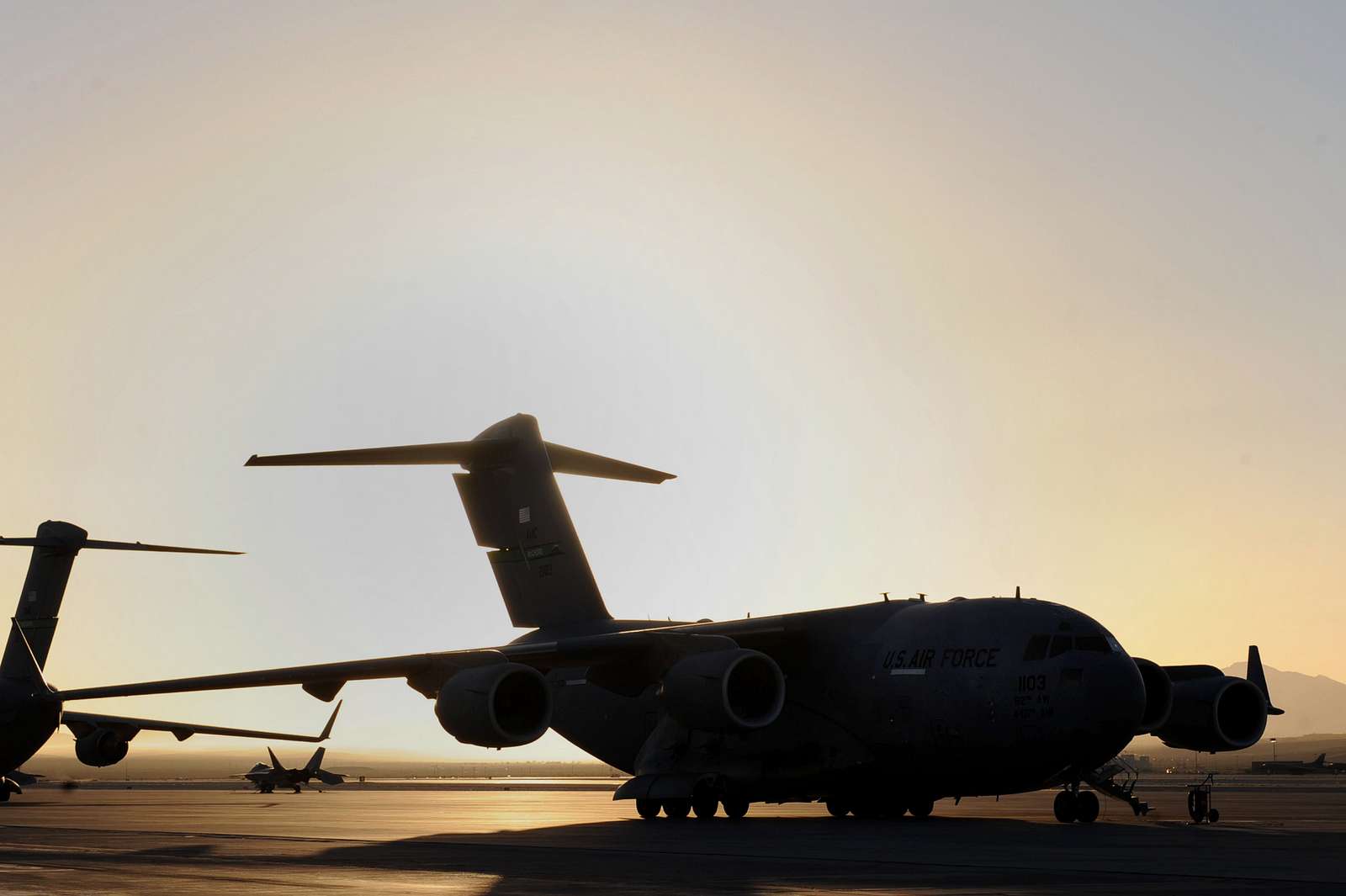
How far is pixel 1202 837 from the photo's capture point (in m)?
18.0

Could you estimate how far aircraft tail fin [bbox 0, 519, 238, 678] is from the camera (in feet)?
114

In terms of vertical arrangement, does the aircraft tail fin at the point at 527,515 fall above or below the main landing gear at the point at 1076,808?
above

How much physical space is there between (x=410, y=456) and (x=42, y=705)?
9867mm

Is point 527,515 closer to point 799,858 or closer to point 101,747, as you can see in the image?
point 101,747

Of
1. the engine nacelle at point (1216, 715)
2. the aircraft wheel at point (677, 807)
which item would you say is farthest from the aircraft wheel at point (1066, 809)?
the aircraft wheel at point (677, 807)

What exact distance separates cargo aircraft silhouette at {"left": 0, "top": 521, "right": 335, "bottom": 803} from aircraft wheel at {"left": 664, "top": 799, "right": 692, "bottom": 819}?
11.6m

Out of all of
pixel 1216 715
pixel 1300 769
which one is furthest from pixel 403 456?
pixel 1300 769

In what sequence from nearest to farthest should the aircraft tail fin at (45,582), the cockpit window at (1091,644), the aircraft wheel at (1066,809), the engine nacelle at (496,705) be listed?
1. the cockpit window at (1091,644)
2. the engine nacelle at (496,705)
3. the aircraft wheel at (1066,809)
4. the aircraft tail fin at (45,582)

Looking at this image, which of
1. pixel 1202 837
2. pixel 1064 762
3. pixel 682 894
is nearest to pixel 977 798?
pixel 1064 762

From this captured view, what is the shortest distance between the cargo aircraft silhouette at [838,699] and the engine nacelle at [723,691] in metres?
0.03

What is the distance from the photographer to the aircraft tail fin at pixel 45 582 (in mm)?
34688

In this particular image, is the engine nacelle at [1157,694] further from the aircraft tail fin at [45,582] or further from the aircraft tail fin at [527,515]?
the aircraft tail fin at [45,582]

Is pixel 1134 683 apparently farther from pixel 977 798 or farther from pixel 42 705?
pixel 42 705

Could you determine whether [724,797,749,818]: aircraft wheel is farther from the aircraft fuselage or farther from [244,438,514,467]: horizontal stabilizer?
[244,438,514,467]: horizontal stabilizer
